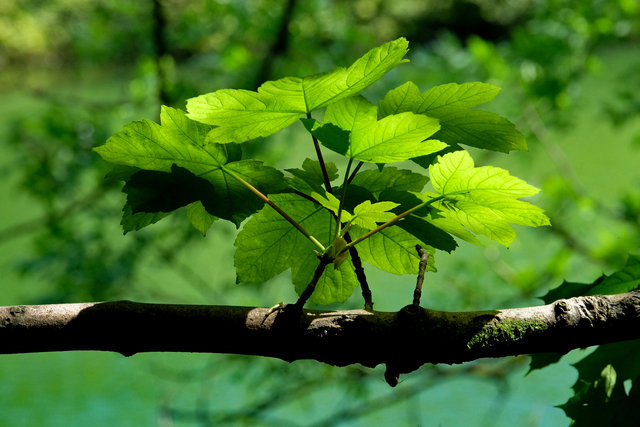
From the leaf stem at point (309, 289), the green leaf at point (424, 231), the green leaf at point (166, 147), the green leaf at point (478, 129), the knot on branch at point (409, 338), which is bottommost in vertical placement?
the knot on branch at point (409, 338)

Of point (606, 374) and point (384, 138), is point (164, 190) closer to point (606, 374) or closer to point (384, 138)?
point (384, 138)

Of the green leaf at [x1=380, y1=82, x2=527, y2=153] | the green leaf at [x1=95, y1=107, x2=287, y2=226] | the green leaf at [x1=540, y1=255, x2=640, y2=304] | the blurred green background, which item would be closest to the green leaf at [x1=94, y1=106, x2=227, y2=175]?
the green leaf at [x1=95, y1=107, x2=287, y2=226]

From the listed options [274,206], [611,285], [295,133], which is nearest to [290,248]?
[274,206]

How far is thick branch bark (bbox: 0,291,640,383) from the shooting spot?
0.84 ft

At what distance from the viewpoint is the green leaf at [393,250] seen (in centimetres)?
31

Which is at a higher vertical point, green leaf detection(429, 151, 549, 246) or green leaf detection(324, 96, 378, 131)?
green leaf detection(324, 96, 378, 131)

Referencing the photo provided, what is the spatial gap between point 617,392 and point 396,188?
0.17 metres

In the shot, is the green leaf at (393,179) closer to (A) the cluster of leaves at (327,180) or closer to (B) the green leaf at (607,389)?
(A) the cluster of leaves at (327,180)


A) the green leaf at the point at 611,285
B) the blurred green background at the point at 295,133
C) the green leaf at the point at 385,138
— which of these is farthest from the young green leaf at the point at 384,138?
the blurred green background at the point at 295,133

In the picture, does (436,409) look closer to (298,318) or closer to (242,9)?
(242,9)

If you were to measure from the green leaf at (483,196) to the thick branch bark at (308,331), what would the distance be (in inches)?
1.7

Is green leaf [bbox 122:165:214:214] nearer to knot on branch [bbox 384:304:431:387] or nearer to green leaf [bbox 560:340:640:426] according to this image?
knot on branch [bbox 384:304:431:387]

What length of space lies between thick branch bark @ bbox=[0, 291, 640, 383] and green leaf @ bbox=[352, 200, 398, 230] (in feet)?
0.14

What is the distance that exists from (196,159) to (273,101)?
0.05 metres
